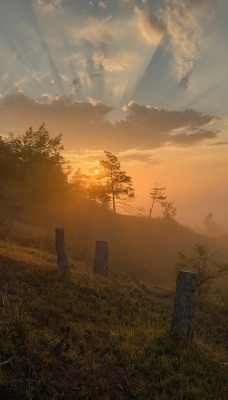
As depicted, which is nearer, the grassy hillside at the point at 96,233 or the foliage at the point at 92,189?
the grassy hillside at the point at 96,233

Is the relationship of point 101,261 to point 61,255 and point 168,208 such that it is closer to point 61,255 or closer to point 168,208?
point 61,255

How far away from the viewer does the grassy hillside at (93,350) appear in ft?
21.7

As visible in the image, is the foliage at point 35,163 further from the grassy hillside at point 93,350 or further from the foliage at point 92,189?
the grassy hillside at point 93,350

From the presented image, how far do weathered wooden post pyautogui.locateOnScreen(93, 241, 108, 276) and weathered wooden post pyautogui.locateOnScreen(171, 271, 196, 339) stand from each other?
921cm

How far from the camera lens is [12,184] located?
46656 mm

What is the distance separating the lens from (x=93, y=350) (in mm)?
8133

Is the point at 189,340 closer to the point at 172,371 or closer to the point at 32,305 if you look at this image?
the point at 172,371

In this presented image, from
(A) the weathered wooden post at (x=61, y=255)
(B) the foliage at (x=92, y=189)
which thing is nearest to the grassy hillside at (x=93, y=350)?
(A) the weathered wooden post at (x=61, y=255)

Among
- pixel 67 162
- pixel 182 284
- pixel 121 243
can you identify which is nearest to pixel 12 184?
pixel 67 162

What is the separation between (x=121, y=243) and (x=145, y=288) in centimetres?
2236

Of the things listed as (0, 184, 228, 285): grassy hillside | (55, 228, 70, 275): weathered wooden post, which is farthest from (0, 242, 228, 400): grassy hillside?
(0, 184, 228, 285): grassy hillside

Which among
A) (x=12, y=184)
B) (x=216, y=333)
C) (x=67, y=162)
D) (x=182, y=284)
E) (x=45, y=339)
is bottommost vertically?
(x=216, y=333)

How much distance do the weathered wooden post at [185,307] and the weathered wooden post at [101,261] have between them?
9.21 metres

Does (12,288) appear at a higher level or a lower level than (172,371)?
higher
